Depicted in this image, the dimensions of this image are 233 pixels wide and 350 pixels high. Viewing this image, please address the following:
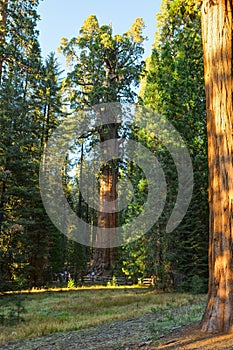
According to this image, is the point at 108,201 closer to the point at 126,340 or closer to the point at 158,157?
the point at 158,157

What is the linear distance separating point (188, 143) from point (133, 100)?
37.3ft

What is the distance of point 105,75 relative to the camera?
2378 centimetres

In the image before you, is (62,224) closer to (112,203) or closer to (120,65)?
(112,203)

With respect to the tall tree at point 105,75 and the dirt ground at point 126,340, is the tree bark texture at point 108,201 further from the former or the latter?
the dirt ground at point 126,340

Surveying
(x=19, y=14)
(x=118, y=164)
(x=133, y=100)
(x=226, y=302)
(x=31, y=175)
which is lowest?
(x=226, y=302)

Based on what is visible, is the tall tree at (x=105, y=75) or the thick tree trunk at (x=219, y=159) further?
the tall tree at (x=105, y=75)

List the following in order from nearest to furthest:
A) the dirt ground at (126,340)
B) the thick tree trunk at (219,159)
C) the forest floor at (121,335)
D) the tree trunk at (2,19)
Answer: the dirt ground at (126,340) → the forest floor at (121,335) → the thick tree trunk at (219,159) → the tree trunk at (2,19)

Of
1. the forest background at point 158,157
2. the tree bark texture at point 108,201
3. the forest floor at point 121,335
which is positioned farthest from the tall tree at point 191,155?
the tree bark texture at point 108,201

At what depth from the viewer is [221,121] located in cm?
498

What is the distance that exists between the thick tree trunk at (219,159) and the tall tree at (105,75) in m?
17.3

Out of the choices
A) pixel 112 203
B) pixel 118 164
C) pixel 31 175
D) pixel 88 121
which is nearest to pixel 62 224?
pixel 112 203

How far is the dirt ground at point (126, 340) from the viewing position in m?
4.21

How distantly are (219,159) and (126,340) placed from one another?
286 centimetres

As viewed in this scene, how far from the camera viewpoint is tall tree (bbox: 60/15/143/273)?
22891 millimetres
